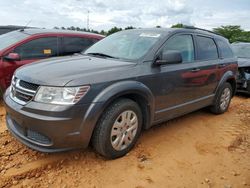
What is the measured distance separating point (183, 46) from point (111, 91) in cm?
181

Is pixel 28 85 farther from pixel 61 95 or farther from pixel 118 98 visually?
pixel 118 98

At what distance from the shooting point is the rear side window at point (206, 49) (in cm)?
477

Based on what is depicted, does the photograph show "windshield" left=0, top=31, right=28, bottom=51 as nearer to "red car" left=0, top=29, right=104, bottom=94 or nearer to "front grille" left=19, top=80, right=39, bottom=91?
"red car" left=0, top=29, right=104, bottom=94

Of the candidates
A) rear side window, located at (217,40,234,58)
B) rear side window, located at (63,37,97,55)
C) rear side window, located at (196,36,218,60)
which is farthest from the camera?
rear side window, located at (63,37,97,55)

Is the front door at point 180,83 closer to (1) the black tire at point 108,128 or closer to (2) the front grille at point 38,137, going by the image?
(1) the black tire at point 108,128

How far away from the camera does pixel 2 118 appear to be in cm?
476

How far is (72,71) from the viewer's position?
318 cm

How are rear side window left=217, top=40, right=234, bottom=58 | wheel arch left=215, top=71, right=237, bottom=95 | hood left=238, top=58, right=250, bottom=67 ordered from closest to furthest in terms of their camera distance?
wheel arch left=215, top=71, right=237, bottom=95 → rear side window left=217, top=40, right=234, bottom=58 → hood left=238, top=58, right=250, bottom=67

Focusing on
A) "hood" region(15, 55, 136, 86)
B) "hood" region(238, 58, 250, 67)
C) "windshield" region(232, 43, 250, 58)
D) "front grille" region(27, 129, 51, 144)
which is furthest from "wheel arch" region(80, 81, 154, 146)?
"windshield" region(232, 43, 250, 58)

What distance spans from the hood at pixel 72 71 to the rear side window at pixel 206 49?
169cm

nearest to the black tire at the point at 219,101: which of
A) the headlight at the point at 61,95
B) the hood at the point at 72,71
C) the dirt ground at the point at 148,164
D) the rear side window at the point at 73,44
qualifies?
the dirt ground at the point at 148,164

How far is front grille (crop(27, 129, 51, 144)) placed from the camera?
3.02m

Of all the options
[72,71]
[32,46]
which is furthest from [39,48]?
[72,71]

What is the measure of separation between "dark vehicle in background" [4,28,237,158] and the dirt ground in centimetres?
28
